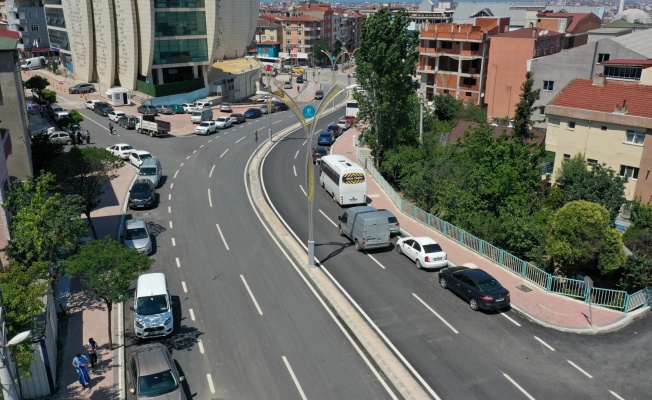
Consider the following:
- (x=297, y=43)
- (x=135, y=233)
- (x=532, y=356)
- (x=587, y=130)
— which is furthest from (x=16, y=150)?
(x=297, y=43)

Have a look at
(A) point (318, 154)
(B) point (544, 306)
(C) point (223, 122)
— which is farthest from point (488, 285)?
(C) point (223, 122)

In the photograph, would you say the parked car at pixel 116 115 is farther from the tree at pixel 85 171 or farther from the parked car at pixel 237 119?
the tree at pixel 85 171

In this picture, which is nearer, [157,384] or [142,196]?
[157,384]

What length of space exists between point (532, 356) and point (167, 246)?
71.3ft

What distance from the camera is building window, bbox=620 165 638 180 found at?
38.4 m

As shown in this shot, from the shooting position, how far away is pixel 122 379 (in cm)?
2067

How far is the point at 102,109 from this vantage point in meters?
70.7

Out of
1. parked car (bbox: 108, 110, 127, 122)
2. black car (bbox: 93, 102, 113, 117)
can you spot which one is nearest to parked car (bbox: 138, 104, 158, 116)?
black car (bbox: 93, 102, 113, 117)

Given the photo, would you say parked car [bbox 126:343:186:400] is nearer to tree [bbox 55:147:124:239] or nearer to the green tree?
tree [bbox 55:147:124:239]

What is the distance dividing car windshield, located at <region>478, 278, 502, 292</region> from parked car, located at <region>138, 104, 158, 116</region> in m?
57.8

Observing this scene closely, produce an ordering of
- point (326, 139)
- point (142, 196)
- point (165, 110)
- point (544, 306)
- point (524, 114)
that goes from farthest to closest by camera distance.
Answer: point (165, 110) < point (326, 139) < point (524, 114) < point (142, 196) < point (544, 306)

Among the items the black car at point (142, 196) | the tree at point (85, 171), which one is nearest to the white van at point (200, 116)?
the black car at point (142, 196)

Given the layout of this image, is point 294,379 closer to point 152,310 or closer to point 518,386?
point 152,310

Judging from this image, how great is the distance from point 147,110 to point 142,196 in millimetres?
36946
